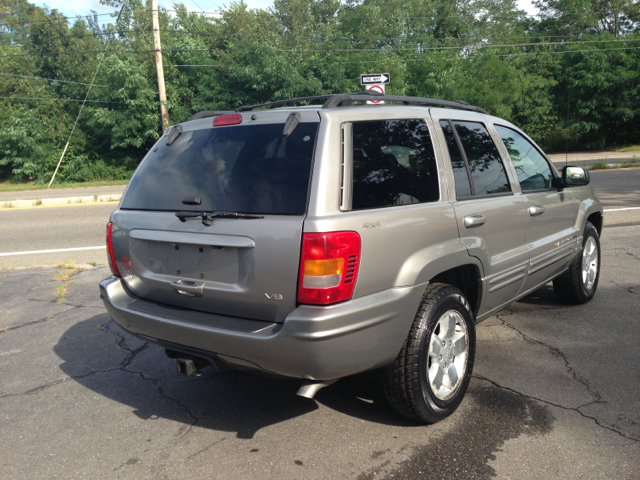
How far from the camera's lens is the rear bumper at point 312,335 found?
2.63 meters

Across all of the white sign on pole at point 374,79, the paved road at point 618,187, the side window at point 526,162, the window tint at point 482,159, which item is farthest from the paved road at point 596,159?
the window tint at point 482,159

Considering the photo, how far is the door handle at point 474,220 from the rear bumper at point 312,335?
2.04 feet

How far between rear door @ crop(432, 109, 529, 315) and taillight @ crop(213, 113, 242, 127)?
1254 mm

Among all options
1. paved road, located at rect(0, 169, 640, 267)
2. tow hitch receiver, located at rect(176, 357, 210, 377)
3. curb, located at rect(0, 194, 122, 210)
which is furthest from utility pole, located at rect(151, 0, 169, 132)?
tow hitch receiver, located at rect(176, 357, 210, 377)

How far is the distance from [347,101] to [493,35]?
45.8 m

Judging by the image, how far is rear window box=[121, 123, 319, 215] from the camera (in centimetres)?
285

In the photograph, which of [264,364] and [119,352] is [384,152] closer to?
[264,364]

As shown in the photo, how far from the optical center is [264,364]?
2.77 metres

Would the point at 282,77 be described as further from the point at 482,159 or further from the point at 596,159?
the point at 482,159

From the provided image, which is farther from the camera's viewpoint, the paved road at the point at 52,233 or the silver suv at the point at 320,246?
the paved road at the point at 52,233

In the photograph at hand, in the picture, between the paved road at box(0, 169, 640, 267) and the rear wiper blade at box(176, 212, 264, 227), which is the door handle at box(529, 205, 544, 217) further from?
the paved road at box(0, 169, 640, 267)

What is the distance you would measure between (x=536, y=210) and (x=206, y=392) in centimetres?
279

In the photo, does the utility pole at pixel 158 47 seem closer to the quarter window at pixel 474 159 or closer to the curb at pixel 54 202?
the curb at pixel 54 202

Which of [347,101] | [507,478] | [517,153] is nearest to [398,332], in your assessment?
[507,478]
